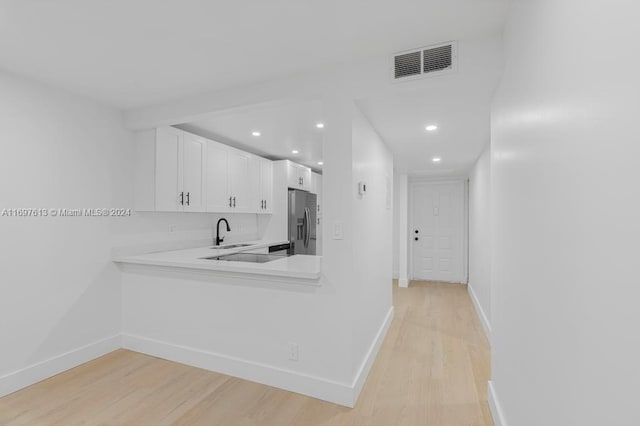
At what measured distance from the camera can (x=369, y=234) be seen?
2.83 meters

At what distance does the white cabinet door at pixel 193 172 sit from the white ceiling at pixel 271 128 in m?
0.22

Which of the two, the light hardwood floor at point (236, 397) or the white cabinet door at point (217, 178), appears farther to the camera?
the white cabinet door at point (217, 178)

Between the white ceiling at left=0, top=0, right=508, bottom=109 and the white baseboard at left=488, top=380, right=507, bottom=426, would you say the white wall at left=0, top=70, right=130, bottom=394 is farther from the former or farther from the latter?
the white baseboard at left=488, top=380, right=507, bottom=426

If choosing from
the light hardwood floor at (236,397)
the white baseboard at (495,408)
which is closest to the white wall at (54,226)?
the light hardwood floor at (236,397)

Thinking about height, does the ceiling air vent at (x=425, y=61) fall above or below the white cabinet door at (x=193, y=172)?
above

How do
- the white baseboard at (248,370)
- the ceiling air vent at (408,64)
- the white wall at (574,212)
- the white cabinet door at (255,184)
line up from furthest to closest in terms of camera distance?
1. the white cabinet door at (255,184)
2. the white baseboard at (248,370)
3. the ceiling air vent at (408,64)
4. the white wall at (574,212)

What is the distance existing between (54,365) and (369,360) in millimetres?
2644

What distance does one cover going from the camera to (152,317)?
2.95 meters

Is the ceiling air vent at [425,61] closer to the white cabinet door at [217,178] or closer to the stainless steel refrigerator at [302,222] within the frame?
the white cabinet door at [217,178]

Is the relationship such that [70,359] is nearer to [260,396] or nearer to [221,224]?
[260,396]

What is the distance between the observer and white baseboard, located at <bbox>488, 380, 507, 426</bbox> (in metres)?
1.82

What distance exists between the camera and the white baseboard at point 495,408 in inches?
71.8

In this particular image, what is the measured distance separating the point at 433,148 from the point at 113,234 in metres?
3.72

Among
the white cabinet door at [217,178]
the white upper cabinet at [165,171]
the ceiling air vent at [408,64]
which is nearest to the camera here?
the ceiling air vent at [408,64]
